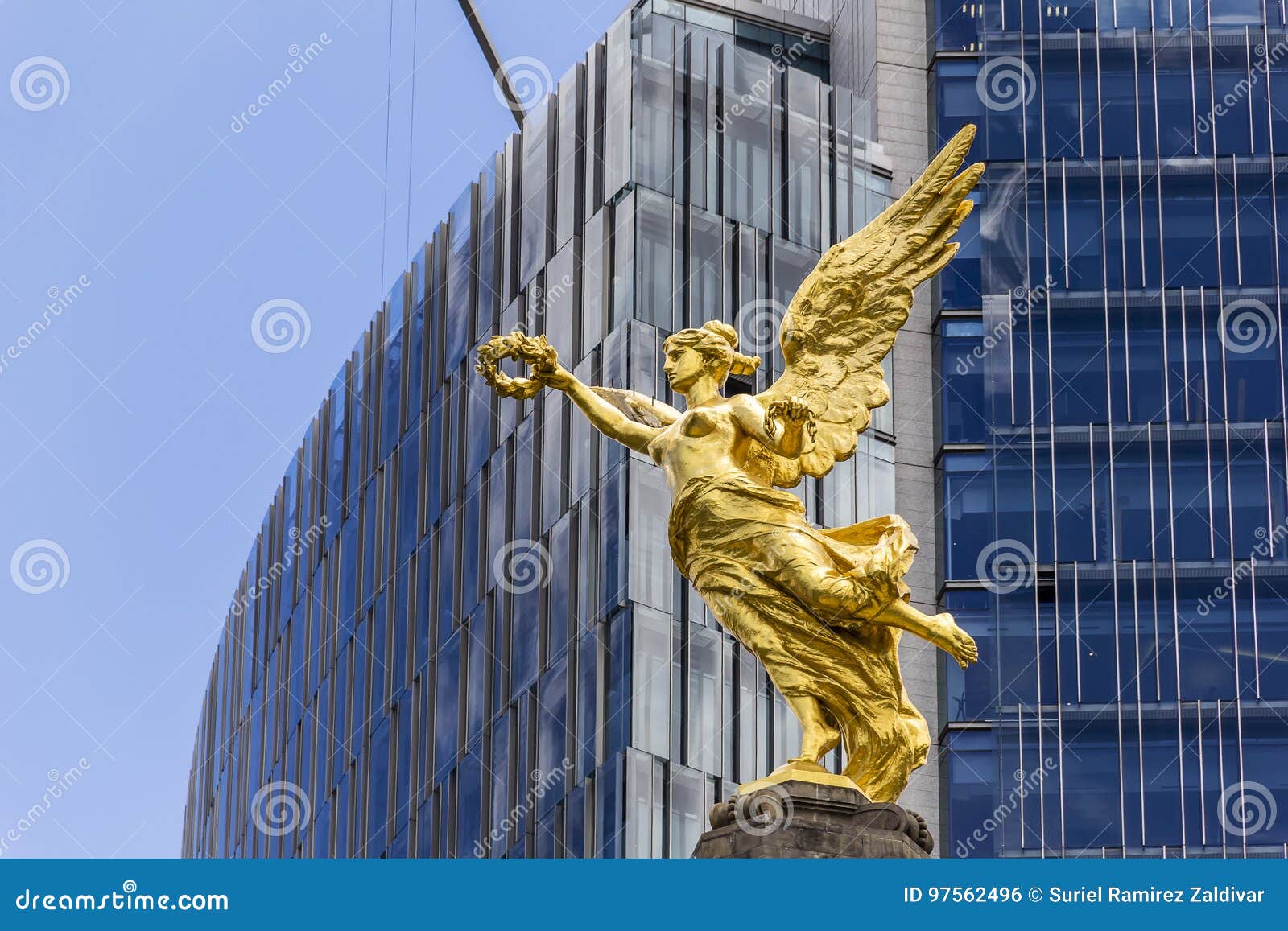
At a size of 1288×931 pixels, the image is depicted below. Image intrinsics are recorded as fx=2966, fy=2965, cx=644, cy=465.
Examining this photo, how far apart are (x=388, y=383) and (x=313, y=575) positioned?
6538 millimetres

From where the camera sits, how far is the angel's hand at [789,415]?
24391mm

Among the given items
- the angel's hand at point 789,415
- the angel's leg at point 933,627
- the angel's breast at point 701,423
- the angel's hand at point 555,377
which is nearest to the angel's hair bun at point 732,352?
the angel's breast at point 701,423

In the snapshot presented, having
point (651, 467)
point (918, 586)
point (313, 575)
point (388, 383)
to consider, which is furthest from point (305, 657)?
point (651, 467)

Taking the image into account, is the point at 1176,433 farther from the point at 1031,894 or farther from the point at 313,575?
the point at 1031,894

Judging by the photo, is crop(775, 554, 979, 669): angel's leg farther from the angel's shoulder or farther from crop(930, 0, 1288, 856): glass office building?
crop(930, 0, 1288, 856): glass office building

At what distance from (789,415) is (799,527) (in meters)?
0.93

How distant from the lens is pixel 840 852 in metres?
23.6

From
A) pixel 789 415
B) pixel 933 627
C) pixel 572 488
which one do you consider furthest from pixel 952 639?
pixel 572 488

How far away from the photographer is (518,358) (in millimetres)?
25859

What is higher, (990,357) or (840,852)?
(990,357)

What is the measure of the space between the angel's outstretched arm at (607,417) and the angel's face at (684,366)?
49 centimetres

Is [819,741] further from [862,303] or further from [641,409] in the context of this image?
[862,303]

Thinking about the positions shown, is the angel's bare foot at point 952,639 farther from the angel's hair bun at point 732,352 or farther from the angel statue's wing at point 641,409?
the angel statue's wing at point 641,409

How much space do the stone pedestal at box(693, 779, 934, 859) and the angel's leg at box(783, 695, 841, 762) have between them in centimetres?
53
